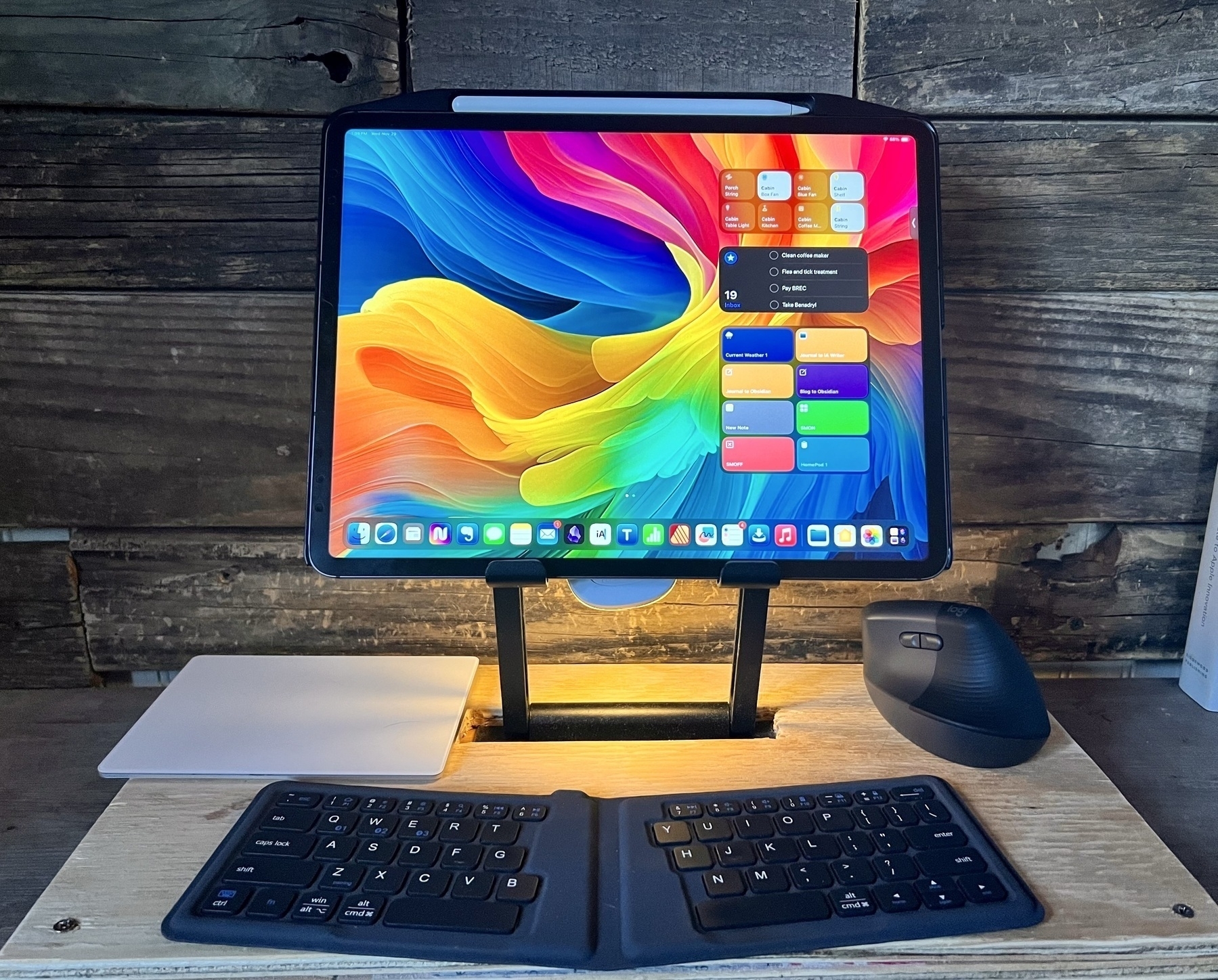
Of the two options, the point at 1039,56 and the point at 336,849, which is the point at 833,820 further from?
the point at 1039,56

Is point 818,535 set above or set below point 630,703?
above

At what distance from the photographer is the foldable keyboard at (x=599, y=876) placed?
492 mm

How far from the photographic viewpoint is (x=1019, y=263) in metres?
0.89

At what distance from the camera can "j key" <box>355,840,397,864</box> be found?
539 millimetres

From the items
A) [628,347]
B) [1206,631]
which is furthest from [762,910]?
[1206,631]

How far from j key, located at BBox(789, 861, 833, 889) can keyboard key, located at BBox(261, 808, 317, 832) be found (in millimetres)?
316

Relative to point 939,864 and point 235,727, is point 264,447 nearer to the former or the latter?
point 235,727

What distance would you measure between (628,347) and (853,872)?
42 cm

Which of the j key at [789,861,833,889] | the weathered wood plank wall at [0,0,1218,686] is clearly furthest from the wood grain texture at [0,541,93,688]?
the j key at [789,861,833,889]

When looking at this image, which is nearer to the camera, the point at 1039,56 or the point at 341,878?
the point at 341,878

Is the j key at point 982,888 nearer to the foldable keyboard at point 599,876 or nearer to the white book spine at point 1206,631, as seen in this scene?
the foldable keyboard at point 599,876

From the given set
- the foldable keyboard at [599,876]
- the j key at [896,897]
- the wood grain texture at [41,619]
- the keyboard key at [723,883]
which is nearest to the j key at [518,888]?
the foldable keyboard at [599,876]

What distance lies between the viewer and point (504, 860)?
0.54 meters

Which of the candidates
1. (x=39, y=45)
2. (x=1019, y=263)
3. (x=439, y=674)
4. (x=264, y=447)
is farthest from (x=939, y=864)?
(x=39, y=45)
